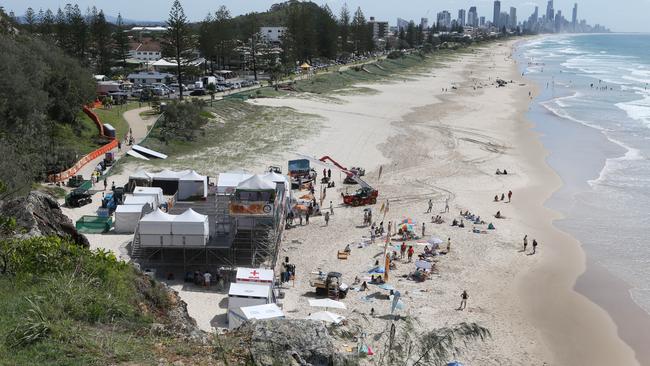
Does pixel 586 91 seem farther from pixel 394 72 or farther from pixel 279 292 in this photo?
pixel 279 292

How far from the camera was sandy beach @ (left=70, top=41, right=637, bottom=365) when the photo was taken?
53.2ft

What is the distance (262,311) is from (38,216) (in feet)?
17.9

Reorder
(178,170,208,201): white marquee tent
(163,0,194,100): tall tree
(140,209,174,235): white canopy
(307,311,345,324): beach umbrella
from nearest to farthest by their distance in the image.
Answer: (307,311,345,324): beach umbrella
(140,209,174,235): white canopy
(178,170,208,201): white marquee tent
(163,0,194,100): tall tree

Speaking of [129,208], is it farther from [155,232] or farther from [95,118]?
[95,118]

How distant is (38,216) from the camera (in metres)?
13.7

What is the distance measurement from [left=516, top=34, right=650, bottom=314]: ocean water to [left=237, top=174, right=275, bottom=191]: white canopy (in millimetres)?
11692

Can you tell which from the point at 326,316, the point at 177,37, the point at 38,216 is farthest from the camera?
the point at 177,37

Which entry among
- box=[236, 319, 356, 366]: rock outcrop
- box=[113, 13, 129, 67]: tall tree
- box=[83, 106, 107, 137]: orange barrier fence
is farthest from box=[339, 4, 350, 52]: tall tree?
box=[236, 319, 356, 366]: rock outcrop

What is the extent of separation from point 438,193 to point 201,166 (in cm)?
1219

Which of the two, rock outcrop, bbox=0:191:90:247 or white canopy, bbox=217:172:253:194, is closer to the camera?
rock outcrop, bbox=0:191:90:247

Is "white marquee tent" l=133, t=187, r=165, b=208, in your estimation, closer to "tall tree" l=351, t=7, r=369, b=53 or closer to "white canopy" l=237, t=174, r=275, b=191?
"white canopy" l=237, t=174, r=275, b=191

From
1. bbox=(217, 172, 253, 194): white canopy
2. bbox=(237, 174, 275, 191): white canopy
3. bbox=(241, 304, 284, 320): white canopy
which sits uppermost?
bbox=(237, 174, 275, 191): white canopy

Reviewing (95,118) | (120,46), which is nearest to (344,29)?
(120,46)

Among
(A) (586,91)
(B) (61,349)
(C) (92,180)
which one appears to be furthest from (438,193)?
(A) (586,91)
